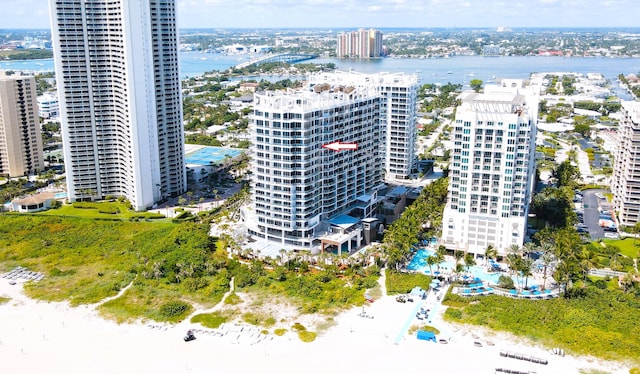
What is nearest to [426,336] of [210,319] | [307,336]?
[307,336]

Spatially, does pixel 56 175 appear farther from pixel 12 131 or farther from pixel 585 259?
pixel 585 259

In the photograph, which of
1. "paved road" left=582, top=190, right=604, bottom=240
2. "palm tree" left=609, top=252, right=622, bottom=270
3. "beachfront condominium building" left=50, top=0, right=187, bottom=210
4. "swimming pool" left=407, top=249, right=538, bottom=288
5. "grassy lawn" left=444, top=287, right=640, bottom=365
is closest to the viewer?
"grassy lawn" left=444, top=287, right=640, bottom=365

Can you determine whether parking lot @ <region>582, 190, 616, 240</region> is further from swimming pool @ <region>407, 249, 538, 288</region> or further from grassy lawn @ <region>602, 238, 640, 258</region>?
swimming pool @ <region>407, 249, 538, 288</region>

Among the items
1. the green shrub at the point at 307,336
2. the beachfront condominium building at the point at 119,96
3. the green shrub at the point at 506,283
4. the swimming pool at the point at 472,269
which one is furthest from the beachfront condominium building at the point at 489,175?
the beachfront condominium building at the point at 119,96

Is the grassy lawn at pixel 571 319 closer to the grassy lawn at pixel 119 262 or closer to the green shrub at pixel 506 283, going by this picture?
the green shrub at pixel 506 283

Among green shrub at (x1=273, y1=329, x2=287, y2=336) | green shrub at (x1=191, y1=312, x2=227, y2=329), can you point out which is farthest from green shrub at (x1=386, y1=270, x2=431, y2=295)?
green shrub at (x1=191, y1=312, x2=227, y2=329)

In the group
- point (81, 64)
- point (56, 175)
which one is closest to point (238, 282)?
point (81, 64)
